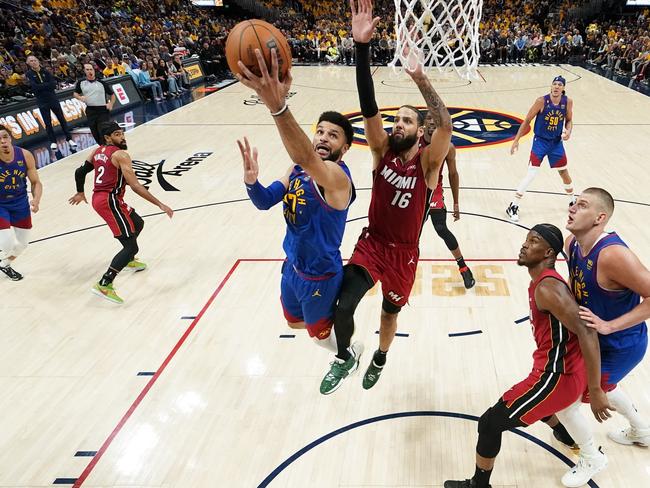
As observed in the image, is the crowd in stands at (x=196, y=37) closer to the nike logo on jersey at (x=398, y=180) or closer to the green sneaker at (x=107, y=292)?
the green sneaker at (x=107, y=292)

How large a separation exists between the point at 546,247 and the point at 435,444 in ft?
4.86

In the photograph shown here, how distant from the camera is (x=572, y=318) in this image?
2.27 metres

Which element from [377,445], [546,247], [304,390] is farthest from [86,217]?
[546,247]

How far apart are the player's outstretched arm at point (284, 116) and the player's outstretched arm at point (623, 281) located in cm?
131

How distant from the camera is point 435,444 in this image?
314cm

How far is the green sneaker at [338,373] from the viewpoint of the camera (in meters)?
3.20

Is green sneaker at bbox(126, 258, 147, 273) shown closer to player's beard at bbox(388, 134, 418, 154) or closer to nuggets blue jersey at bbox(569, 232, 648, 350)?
player's beard at bbox(388, 134, 418, 154)

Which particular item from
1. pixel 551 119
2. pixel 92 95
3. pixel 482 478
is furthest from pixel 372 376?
pixel 92 95

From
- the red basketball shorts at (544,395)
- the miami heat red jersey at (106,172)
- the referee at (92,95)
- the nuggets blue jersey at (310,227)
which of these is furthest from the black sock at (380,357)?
the referee at (92,95)

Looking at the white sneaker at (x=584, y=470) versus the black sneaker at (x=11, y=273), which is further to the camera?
the black sneaker at (x=11, y=273)

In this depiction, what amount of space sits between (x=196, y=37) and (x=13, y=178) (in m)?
19.5

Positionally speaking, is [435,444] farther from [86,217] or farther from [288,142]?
[86,217]

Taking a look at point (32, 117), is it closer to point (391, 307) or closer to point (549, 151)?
point (549, 151)

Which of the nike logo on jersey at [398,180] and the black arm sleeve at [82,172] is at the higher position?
the nike logo on jersey at [398,180]
